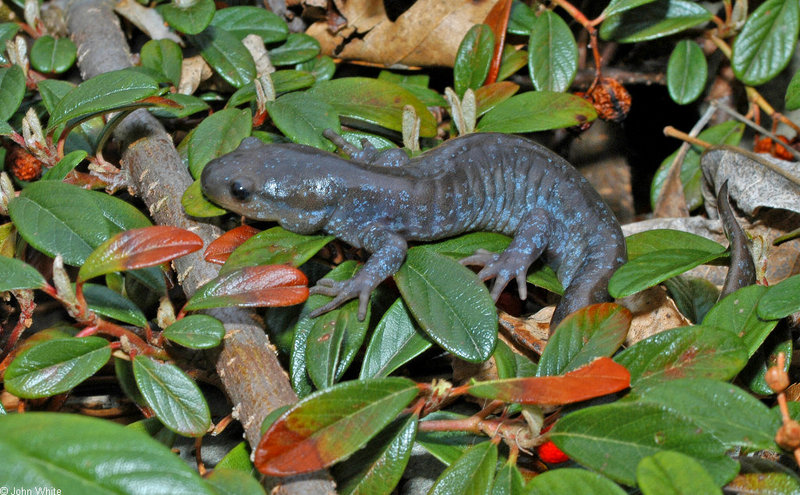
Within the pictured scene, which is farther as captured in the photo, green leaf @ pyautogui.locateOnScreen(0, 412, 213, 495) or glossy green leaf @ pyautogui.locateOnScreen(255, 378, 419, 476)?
glossy green leaf @ pyautogui.locateOnScreen(255, 378, 419, 476)

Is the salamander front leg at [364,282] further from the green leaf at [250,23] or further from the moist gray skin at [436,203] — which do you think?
the green leaf at [250,23]

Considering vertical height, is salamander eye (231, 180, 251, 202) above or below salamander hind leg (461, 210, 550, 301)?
above

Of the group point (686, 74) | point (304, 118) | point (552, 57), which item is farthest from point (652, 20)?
point (304, 118)

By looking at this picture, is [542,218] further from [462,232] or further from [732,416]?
[732,416]

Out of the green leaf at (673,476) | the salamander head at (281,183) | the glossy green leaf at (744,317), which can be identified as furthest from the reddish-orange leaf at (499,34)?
the green leaf at (673,476)

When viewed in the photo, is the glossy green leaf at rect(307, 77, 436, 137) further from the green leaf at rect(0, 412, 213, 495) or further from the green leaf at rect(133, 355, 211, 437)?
the green leaf at rect(0, 412, 213, 495)

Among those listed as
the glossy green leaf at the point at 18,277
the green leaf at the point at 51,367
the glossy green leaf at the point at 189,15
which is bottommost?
the green leaf at the point at 51,367

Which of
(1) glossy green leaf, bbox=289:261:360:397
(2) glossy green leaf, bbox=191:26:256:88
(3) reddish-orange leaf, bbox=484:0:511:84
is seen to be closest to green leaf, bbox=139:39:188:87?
(2) glossy green leaf, bbox=191:26:256:88
